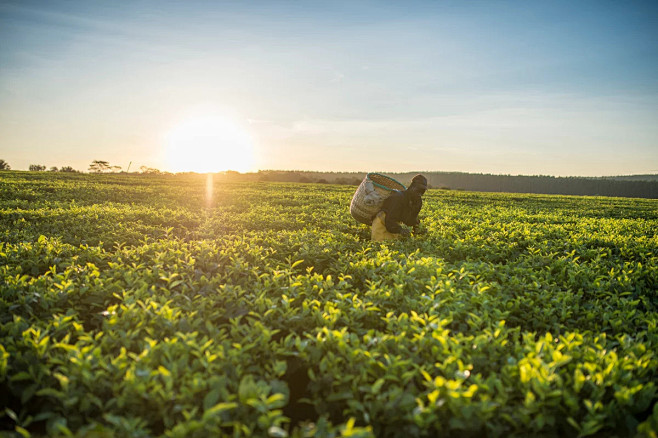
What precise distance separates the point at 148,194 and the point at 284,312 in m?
16.4

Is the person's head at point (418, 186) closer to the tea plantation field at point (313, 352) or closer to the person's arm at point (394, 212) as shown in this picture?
the person's arm at point (394, 212)

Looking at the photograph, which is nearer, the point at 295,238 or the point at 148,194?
the point at 295,238

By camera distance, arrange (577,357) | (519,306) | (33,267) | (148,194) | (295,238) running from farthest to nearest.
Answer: (148,194) → (295,238) → (33,267) → (519,306) → (577,357)

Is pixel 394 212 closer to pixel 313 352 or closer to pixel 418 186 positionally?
pixel 418 186

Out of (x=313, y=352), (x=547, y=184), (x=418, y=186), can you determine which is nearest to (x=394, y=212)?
(x=418, y=186)

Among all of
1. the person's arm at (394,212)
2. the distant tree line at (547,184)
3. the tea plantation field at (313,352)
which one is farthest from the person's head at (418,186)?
the distant tree line at (547,184)

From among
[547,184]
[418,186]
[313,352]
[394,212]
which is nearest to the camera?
[313,352]

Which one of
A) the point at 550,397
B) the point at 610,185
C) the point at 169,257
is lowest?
the point at 550,397

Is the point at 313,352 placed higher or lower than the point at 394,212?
lower

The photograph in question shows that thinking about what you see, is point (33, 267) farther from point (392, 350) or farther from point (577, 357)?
point (577, 357)

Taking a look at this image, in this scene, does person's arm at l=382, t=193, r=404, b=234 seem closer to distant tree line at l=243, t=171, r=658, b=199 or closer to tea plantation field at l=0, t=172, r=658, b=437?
tea plantation field at l=0, t=172, r=658, b=437

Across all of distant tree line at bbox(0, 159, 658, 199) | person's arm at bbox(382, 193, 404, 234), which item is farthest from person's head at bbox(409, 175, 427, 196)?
distant tree line at bbox(0, 159, 658, 199)

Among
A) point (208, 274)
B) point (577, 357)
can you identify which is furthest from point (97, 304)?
point (577, 357)

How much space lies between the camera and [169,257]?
484 cm
